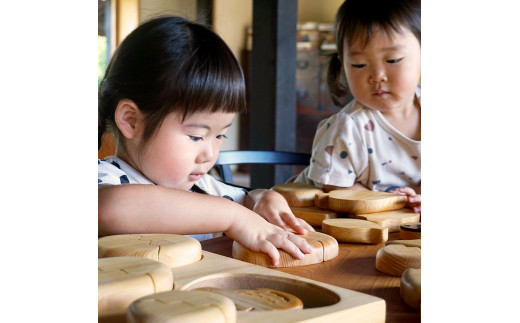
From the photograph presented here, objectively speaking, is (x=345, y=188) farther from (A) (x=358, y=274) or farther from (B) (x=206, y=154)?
Answer: (A) (x=358, y=274)

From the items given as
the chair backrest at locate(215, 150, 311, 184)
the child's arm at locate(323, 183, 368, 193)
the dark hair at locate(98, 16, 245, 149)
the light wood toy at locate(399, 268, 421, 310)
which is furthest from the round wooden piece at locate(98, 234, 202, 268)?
the chair backrest at locate(215, 150, 311, 184)

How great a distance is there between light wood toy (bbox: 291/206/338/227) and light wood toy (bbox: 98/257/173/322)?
302 millimetres

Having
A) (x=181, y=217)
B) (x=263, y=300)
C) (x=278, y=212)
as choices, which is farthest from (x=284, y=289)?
(x=278, y=212)

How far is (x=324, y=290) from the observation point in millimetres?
270

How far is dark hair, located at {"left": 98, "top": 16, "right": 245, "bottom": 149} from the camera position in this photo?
502mm

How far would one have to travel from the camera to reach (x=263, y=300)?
252mm

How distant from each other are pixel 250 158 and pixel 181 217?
0.60 metres

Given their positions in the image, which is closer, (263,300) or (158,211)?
(263,300)

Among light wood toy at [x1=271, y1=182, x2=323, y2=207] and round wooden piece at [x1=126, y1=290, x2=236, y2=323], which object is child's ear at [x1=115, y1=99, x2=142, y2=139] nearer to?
light wood toy at [x1=271, y1=182, x2=323, y2=207]

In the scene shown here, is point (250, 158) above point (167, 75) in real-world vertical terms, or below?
below

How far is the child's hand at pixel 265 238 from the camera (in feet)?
1.23
